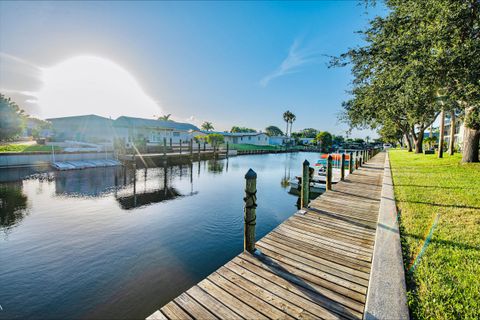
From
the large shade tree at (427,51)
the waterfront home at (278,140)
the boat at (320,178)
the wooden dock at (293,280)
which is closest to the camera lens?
the wooden dock at (293,280)

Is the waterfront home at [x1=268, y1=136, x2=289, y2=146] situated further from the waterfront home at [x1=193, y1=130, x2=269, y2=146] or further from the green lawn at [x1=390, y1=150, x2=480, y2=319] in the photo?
the green lawn at [x1=390, y1=150, x2=480, y2=319]

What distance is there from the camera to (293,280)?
3.72 meters

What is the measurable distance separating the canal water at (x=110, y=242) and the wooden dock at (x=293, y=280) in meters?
2.14

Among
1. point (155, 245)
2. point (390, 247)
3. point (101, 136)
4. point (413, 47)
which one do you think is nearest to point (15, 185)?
point (155, 245)

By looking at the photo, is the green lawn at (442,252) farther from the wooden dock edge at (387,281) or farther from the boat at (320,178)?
the boat at (320,178)

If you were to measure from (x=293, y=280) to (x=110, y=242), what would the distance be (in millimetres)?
6645

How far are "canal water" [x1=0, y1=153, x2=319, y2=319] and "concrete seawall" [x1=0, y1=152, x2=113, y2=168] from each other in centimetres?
604

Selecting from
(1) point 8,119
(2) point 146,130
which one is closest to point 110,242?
(1) point 8,119

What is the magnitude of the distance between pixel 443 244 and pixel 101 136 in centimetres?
4772

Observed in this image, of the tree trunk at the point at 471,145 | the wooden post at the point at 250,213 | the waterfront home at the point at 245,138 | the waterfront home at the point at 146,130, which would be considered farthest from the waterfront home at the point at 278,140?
the wooden post at the point at 250,213

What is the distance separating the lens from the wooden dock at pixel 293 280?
3.05 m

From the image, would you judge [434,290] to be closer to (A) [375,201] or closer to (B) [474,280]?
(B) [474,280]

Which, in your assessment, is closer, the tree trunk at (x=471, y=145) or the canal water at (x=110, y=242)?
the canal water at (x=110, y=242)

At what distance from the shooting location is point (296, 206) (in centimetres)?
1233
